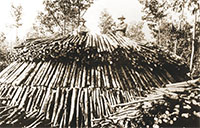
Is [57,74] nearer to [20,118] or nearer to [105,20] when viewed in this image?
[20,118]

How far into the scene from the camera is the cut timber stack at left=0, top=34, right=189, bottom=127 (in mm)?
6449

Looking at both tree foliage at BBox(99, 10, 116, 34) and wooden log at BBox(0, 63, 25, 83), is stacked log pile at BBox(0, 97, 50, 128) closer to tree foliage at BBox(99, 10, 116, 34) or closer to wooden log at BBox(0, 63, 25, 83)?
wooden log at BBox(0, 63, 25, 83)

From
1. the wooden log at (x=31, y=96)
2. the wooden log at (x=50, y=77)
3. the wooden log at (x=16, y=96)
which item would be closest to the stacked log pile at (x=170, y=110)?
the wooden log at (x=50, y=77)

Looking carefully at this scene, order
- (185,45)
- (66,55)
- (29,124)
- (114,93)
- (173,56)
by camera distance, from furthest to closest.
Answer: (185,45)
(173,56)
(66,55)
(114,93)
(29,124)

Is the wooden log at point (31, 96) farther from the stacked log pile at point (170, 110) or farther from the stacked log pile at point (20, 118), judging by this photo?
the stacked log pile at point (170, 110)

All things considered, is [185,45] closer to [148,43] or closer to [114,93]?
[148,43]

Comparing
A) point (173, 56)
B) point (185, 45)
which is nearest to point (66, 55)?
point (173, 56)

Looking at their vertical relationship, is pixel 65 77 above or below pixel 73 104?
above

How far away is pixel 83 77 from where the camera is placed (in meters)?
6.88

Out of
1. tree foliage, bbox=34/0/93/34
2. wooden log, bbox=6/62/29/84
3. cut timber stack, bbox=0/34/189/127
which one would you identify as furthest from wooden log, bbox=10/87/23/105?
tree foliage, bbox=34/0/93/34

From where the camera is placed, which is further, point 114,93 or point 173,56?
point 173,56

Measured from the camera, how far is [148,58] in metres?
7.22

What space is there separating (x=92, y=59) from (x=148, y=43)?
2483 millimetres

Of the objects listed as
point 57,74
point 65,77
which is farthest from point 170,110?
point 57,74
